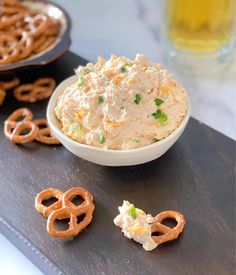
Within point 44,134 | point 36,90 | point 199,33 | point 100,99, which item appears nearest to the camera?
point 100,99

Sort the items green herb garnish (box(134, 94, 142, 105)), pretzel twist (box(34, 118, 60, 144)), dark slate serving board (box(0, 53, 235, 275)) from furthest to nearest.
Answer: pretzel twist (box(34, 118, 60, 144)) → green herb garnish (box(134, 94, 142, 105)) → dark slate serving board (box(0, 53, 235, 275))

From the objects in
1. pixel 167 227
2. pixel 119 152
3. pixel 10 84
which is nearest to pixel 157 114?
pixel 119 152

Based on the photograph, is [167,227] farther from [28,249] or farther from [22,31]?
[22,31]

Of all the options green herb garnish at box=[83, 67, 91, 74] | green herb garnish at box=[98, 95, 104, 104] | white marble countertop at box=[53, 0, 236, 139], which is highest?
green herb garnish at box=[83, 67, 91, 74]

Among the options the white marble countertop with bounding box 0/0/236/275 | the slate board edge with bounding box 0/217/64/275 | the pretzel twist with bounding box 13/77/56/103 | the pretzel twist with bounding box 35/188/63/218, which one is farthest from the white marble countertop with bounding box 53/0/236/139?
the slate board edge with bounding box 0/217/64/275

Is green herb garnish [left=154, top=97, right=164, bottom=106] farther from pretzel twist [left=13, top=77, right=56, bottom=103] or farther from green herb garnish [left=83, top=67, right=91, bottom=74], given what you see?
pretzel twist [left=13, top=77, right=56, bottom=103]

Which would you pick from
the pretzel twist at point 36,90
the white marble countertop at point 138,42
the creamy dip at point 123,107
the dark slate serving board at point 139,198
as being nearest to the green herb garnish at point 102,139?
the creamy dip at point 123,107

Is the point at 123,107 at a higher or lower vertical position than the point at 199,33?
higher
